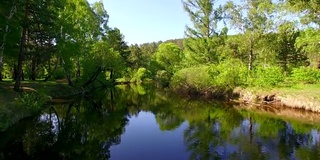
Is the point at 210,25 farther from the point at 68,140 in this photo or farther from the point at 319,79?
the point at 68,140

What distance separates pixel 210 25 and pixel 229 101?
13.9m

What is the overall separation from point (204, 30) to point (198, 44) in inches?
85.5

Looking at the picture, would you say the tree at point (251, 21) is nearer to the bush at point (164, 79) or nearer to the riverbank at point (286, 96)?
the riverbank at point (286, 96)

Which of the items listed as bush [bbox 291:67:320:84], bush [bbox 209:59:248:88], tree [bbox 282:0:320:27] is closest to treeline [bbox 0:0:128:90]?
bush [bbox 209:59:248:88]

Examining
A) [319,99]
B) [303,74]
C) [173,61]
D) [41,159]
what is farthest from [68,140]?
[173,61]

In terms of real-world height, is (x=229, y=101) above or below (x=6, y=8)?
below

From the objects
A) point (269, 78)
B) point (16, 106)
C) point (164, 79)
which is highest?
point (269, 78)

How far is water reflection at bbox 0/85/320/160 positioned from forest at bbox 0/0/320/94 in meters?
7.62

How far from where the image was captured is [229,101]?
3334 centimetres

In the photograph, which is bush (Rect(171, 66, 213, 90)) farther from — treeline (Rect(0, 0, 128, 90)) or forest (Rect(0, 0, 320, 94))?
treeline (Rect(0, 0, 128, 90))

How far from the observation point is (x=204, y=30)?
42469 mm

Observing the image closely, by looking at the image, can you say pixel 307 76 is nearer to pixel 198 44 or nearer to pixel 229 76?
pixel 229 76

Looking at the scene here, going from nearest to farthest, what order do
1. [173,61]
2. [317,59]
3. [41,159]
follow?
[41,159], [317,59], [173,61]

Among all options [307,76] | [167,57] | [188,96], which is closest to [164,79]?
[167,57]
